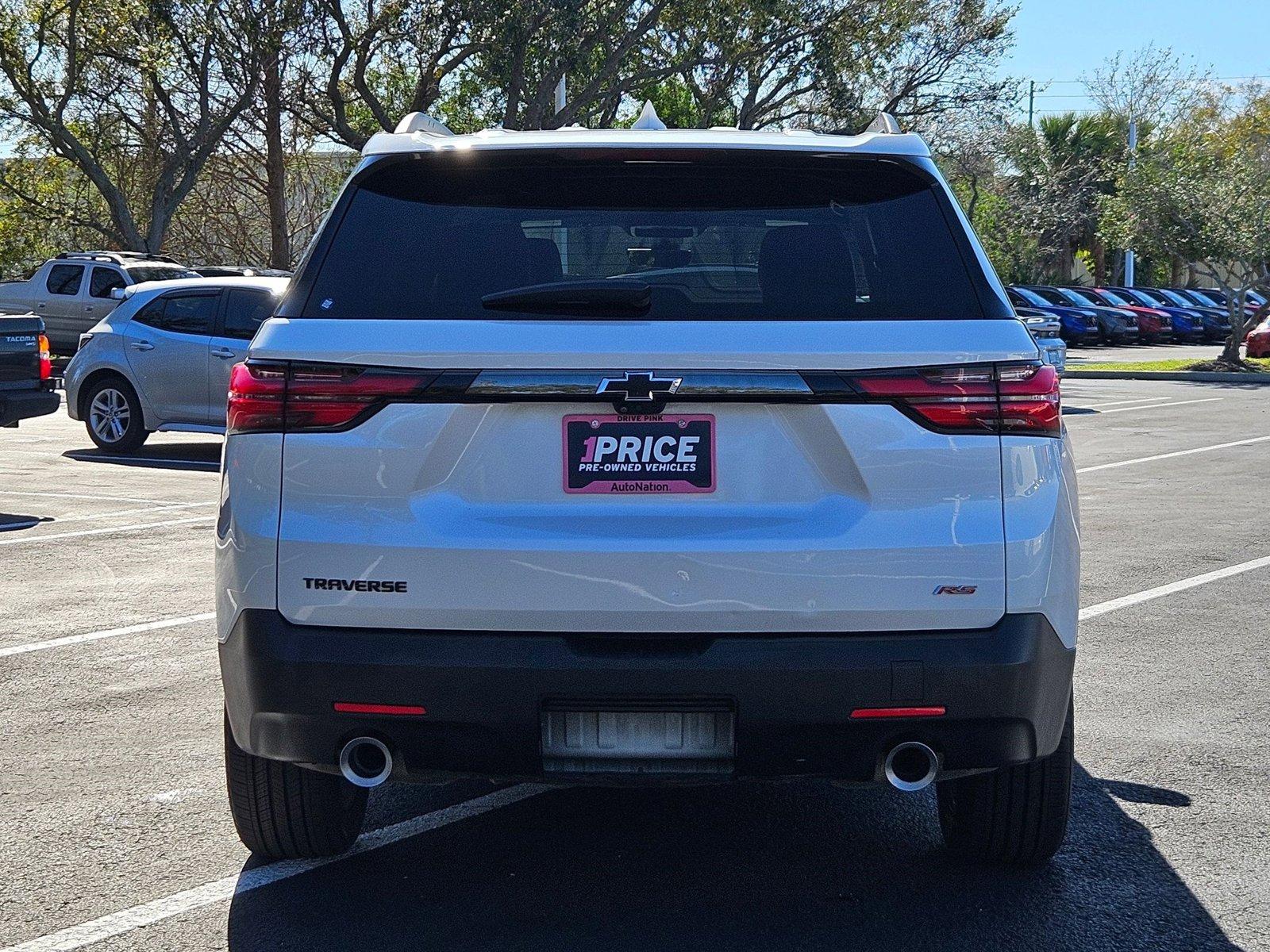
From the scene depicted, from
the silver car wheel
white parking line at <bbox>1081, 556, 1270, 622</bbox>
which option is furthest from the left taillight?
the silver car wheel

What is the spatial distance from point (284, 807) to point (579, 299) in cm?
158

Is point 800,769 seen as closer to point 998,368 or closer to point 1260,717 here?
point 998,368

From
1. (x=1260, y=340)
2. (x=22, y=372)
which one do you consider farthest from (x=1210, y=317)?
(x=22, y=372)

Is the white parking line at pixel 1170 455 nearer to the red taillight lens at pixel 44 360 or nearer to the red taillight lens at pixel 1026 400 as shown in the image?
the red taillight lens at pixel 44 360

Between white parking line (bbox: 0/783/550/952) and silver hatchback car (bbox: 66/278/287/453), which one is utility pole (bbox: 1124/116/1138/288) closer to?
silver hatchback car (bbox: 66/278/287/453)

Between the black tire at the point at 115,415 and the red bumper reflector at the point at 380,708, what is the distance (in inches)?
470

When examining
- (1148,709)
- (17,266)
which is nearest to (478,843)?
(1148,709)

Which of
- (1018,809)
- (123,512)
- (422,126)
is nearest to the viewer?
(1018,809)

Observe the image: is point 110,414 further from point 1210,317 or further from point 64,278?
point 1210,317

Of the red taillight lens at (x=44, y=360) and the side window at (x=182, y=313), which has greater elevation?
the side window at (x=182, y=313)

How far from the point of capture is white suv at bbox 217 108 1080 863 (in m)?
3.29

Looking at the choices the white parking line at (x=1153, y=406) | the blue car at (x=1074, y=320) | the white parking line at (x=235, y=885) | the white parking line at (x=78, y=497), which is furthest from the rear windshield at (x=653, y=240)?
the blue car at (x=1074, y=320)

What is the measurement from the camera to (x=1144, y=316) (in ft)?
149

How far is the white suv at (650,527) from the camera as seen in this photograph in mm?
3291
